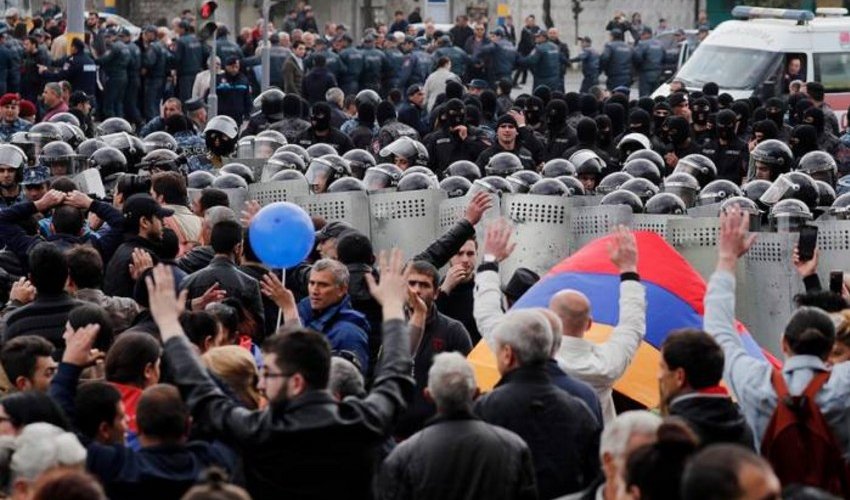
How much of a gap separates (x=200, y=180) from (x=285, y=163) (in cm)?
90

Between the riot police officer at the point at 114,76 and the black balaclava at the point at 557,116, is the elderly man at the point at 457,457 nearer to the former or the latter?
the black balaclava at the point at 557,116

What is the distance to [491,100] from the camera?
26.1 meters

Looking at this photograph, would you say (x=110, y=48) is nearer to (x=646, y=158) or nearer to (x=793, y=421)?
(x=646, y=158)

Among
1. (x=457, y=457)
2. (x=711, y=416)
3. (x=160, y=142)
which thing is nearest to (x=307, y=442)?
(x=457, y=457)

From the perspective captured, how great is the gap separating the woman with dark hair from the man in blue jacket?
7.98 ft

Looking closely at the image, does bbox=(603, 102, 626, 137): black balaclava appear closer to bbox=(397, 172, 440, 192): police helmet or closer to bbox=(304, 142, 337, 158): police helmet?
bbox=(304, 142, 337, 158): police helmet

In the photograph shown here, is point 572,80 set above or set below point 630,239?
below

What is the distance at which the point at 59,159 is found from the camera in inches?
654

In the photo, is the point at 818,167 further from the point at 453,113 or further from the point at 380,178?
the point at 453,113

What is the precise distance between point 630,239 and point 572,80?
4015 cm

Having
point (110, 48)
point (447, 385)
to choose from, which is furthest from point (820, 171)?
point (110, 48)

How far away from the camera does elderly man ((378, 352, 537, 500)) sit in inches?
306

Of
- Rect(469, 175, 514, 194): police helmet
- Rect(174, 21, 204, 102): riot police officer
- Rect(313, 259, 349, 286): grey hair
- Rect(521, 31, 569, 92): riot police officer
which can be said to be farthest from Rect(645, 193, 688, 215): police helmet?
Rect(521, 31, 569, 92): riot police officer

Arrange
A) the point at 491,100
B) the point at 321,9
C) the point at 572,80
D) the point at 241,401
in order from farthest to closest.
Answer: the point at 321,9 → the point at 572,80 → the point at 491,100 → the point at 241,401
